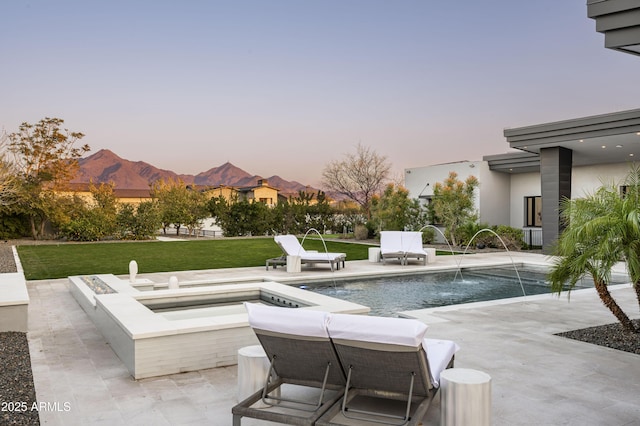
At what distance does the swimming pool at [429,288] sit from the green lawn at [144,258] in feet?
13.3

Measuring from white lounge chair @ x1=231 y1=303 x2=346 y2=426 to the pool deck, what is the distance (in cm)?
35

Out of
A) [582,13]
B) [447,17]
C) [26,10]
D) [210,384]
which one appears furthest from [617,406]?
[26,10]

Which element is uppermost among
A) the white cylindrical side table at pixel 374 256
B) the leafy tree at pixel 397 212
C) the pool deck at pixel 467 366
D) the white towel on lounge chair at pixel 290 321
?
the leafy tree at pixel 397 212

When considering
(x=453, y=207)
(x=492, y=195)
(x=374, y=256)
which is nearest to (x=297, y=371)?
(x=374, y=256)

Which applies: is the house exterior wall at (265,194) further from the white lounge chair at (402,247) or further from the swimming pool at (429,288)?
the swimming pool at (429,288)

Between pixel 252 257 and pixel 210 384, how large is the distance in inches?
472

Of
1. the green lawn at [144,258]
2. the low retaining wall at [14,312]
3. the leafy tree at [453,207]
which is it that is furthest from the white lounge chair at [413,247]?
the low retaining wall at [14,312]

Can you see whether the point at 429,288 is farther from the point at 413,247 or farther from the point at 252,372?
the point at 252,372

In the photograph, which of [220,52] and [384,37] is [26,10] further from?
[384,37]

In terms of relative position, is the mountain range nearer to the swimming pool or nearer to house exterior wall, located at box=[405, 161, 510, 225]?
house exterior wall, located at box=[405, 161, 510, 225]

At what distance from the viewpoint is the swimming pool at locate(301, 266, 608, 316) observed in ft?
29.3

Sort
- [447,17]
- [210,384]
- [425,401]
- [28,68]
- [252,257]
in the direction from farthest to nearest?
[28,68] < [447,17] < [252,257] < [210,384] < [425,401]

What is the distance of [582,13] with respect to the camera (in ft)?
59.5

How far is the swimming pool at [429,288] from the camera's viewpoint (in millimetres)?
8938
